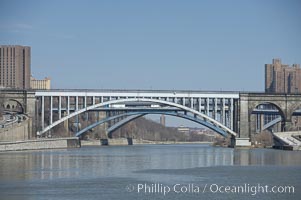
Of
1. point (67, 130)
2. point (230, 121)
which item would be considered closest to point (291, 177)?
point (230, 121)

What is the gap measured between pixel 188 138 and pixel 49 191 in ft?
458

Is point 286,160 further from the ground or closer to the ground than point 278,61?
closer to the ground

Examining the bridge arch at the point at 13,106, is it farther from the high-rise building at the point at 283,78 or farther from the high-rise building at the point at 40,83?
the high-rise building at the point at 40,83

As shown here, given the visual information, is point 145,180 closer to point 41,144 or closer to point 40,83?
point 41,144

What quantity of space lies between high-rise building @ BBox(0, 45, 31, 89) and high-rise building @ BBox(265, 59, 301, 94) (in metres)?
42.5

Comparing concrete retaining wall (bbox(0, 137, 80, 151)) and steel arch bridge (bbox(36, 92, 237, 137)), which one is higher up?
steel arch bridge (bbox(36, 92, 237, 137))

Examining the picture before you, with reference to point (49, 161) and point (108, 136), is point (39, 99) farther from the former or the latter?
point (49, 161)

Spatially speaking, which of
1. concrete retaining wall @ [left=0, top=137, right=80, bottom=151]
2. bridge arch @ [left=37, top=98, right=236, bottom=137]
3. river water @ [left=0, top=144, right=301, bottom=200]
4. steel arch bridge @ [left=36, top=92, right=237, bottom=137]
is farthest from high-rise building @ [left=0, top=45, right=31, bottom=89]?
river water @ [left=0, top=144, right=301, bottom=200]

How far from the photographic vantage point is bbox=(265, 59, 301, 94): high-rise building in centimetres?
12681

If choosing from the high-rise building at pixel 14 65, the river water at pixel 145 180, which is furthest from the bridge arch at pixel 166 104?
the high-rise building at pixel 14 65

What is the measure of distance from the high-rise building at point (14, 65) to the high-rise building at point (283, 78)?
42.5 meters

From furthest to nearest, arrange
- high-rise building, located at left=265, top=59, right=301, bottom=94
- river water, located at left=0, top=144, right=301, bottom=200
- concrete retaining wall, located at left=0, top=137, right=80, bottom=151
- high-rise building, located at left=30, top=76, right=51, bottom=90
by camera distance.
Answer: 1. high-rise building, located at left=30, top=76, right=51, bottom=90
2. high-rise building, located at left=265, top=59, right=301, bottom=94
3. concrete retaining wall, located at left=0, top=137, right=80, bottom=151
4. river water, located at left=0, top=144, right=301, bottom=200

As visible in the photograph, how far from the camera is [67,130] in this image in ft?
310

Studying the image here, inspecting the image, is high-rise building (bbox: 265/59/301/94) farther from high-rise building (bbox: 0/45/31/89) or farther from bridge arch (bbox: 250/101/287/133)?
high-rise building (bbox: 0/45/31/89)
